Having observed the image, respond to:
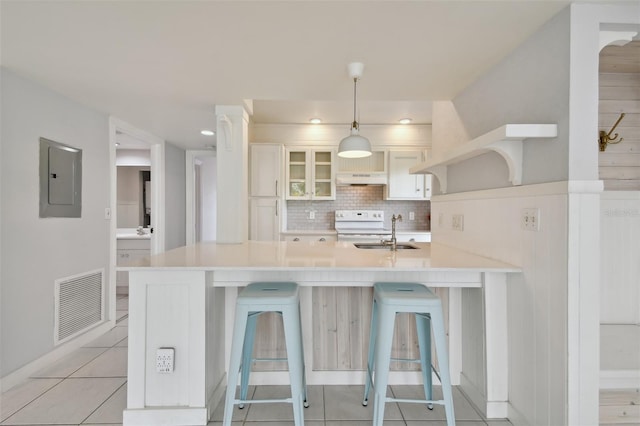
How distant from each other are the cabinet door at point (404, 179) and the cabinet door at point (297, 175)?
1.14 metres

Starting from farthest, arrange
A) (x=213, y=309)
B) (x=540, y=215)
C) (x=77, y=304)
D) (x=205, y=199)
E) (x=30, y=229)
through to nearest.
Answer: (x=205, y=199), (x=77, y=304), (x=30, y=229), (x=213, y=309), (x=540, y=215)

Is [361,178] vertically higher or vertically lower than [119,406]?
higher

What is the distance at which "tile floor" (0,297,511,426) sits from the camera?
1802mm

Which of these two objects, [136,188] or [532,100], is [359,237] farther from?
[136,188]

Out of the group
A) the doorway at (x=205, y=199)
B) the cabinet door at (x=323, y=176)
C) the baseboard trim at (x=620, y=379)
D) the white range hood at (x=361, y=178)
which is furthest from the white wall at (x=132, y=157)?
the baseboard trim at (x=620, y=379)

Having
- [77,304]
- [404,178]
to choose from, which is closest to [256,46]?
[77,304]

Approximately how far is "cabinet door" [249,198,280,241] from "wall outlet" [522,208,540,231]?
3073 millimetres

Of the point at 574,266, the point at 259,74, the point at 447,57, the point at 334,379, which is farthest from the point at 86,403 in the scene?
the point at 447,57

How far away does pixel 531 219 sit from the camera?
5.17ft

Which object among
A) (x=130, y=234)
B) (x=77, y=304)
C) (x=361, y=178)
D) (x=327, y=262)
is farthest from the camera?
(x=130, y=234)

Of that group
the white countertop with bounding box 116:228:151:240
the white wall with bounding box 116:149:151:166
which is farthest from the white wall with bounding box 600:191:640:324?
the white wall with bounding box 116:149:151:166

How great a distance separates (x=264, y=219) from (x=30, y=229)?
2387 millimetres

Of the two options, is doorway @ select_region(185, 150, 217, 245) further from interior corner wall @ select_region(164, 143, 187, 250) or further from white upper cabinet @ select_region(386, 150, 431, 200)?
white upper cabinet @ select_region(386, 150, 431, 200)

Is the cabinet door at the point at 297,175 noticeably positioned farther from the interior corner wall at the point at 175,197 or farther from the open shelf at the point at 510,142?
the open shelf at the point at 510,142
